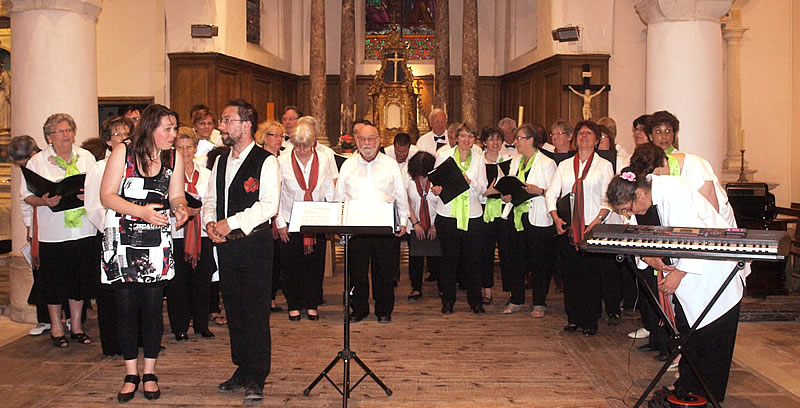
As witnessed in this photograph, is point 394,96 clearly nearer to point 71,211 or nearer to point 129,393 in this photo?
point 71,211

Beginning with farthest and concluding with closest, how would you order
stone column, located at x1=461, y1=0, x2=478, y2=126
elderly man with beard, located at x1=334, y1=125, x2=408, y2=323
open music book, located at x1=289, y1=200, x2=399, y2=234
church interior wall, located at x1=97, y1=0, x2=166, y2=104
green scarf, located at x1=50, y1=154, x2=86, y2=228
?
stone column, located at x1=461, y1=0, x2=478, y2=126 → church interior wall, located at x1=97, y1=0, x2=166, y2=104 → elderly man with beard, located at x1=334, y1=125, x2=408, y2=323 → green scarf, located at x1=50, y1=154, x2=86, y2=228 → open music book, located at x1=289, y1=200, x2=399, y2=234

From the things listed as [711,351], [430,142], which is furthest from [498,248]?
[711,351]

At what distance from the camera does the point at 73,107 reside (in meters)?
7.13

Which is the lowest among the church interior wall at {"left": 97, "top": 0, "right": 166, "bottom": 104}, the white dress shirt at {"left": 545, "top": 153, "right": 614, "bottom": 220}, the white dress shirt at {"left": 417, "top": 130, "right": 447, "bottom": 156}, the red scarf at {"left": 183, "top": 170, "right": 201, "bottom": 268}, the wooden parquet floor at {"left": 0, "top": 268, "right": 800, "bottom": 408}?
the wooden parquet floor at {"left": 0, "top": 268, "right": 800, "bottom": 408}

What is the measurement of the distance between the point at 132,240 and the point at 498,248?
3841mm

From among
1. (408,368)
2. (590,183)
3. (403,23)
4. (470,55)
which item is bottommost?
(408,368)

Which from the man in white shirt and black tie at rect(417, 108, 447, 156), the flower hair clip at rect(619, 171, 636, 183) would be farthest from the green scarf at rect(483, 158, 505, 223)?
the flower hair clip at rect(619, 171, 636, 183)

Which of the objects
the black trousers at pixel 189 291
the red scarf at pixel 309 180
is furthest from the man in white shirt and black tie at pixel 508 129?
the black trousers at pixel 189 291

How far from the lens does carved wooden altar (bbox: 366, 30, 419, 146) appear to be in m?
16.3

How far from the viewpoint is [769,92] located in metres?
11.4

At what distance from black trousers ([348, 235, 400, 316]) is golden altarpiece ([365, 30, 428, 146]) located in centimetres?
953

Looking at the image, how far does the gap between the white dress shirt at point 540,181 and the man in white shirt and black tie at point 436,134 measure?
1806 mm

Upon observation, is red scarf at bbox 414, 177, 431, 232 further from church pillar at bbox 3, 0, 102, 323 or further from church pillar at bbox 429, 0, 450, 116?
church pillar at bbox 429, 0, 450, 116

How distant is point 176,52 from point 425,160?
25.2 feet
